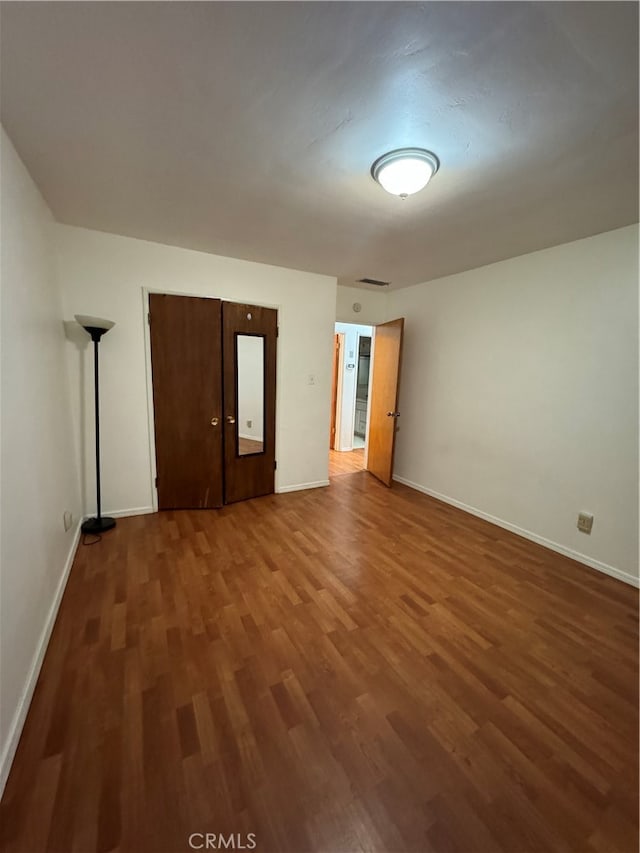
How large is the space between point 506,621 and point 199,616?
1.85 metres

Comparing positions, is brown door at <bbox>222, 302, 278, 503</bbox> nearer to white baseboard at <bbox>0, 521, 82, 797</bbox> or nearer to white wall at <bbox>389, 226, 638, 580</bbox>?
white baseboard at <bbox>0, 521, 82, 797</bbox>

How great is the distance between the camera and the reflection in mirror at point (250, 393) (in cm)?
338

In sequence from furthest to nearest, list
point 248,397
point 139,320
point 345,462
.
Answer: point 345,462
point 248,397
point 139,320

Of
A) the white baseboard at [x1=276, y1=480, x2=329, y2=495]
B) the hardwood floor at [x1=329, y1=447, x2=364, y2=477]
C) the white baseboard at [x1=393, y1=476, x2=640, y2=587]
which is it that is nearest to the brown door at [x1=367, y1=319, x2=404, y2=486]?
the hardwood floor at [x1=329, y1=447, x2=364, y2=477]

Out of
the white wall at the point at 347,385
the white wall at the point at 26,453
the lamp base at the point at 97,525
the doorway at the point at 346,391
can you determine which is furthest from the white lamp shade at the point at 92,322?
the white wall at the point at 347,385

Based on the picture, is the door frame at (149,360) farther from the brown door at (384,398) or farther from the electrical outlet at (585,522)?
the electrical outlet at (585,522)

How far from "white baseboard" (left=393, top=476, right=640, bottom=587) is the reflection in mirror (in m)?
2.20

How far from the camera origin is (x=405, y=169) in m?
1.62

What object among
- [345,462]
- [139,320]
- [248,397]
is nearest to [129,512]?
[248,397]

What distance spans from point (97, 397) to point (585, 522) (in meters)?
4.05

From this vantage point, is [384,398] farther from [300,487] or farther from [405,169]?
[405,169]

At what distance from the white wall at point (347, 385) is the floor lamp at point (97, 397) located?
3646 mm

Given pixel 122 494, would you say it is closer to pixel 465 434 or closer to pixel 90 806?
pixel 90 806

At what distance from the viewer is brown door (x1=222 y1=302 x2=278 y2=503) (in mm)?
3291
